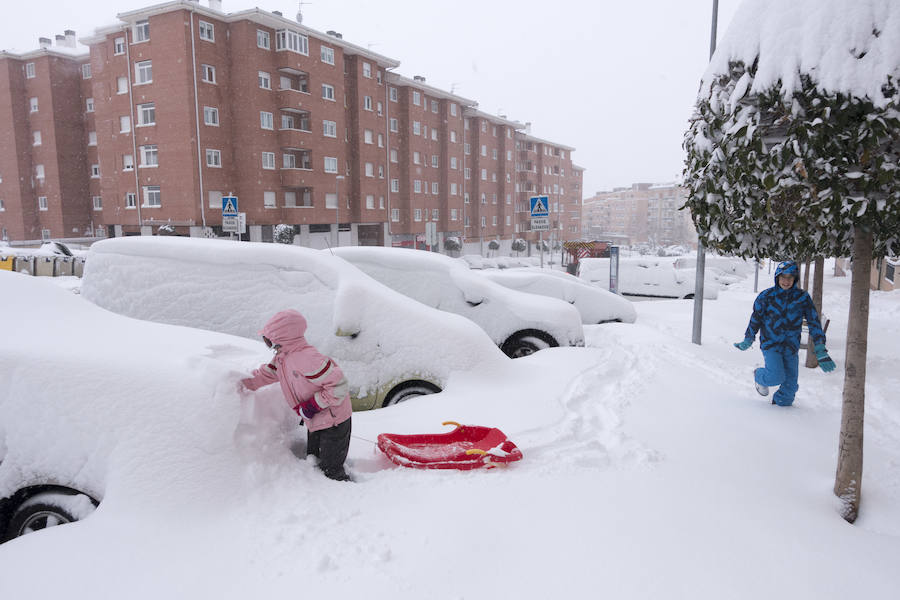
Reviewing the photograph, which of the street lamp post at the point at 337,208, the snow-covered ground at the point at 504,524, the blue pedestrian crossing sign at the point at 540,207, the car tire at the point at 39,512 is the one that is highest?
the street lamp post at the point at 337,208

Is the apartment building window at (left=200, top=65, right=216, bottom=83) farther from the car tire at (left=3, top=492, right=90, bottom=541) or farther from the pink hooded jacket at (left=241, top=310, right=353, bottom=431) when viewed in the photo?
the car tire at (left=3, top=492, right=90, bottom=541)

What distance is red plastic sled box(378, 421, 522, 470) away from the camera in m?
3.51

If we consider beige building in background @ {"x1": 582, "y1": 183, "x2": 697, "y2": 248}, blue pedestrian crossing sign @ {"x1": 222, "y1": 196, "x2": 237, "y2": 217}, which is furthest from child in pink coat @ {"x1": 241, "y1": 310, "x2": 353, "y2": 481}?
beige building in background @ {"x1": 582, "y1": 183, "x2": 697, "y2": 248}

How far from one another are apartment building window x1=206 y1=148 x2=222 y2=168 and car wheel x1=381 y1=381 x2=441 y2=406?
93.7ft

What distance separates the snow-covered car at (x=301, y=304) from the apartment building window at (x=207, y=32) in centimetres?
2795

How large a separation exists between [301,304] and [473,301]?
9.45ft

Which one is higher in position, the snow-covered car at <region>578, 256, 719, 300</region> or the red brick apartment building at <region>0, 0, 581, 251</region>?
the red brick apartment building at <region>0, 0, 581, 251</region>

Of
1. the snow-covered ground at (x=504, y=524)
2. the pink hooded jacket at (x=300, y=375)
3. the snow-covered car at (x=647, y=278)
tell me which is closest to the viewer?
the snow-covered ground at (x=504, y=524)

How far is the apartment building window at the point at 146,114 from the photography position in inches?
1156

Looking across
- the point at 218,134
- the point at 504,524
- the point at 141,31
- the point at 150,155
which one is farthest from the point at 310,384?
the point at 141,31

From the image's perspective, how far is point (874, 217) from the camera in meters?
2.88

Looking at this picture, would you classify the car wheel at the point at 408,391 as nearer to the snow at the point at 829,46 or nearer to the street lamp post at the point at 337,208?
the snow at the point at 829,46

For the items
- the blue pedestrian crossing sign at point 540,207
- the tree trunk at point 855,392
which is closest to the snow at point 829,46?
the tree trunk at point 855,392

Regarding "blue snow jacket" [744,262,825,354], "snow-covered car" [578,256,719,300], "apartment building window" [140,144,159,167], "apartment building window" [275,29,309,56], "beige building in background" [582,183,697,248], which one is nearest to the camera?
"blue snow jacket" [744,262,825,354]
